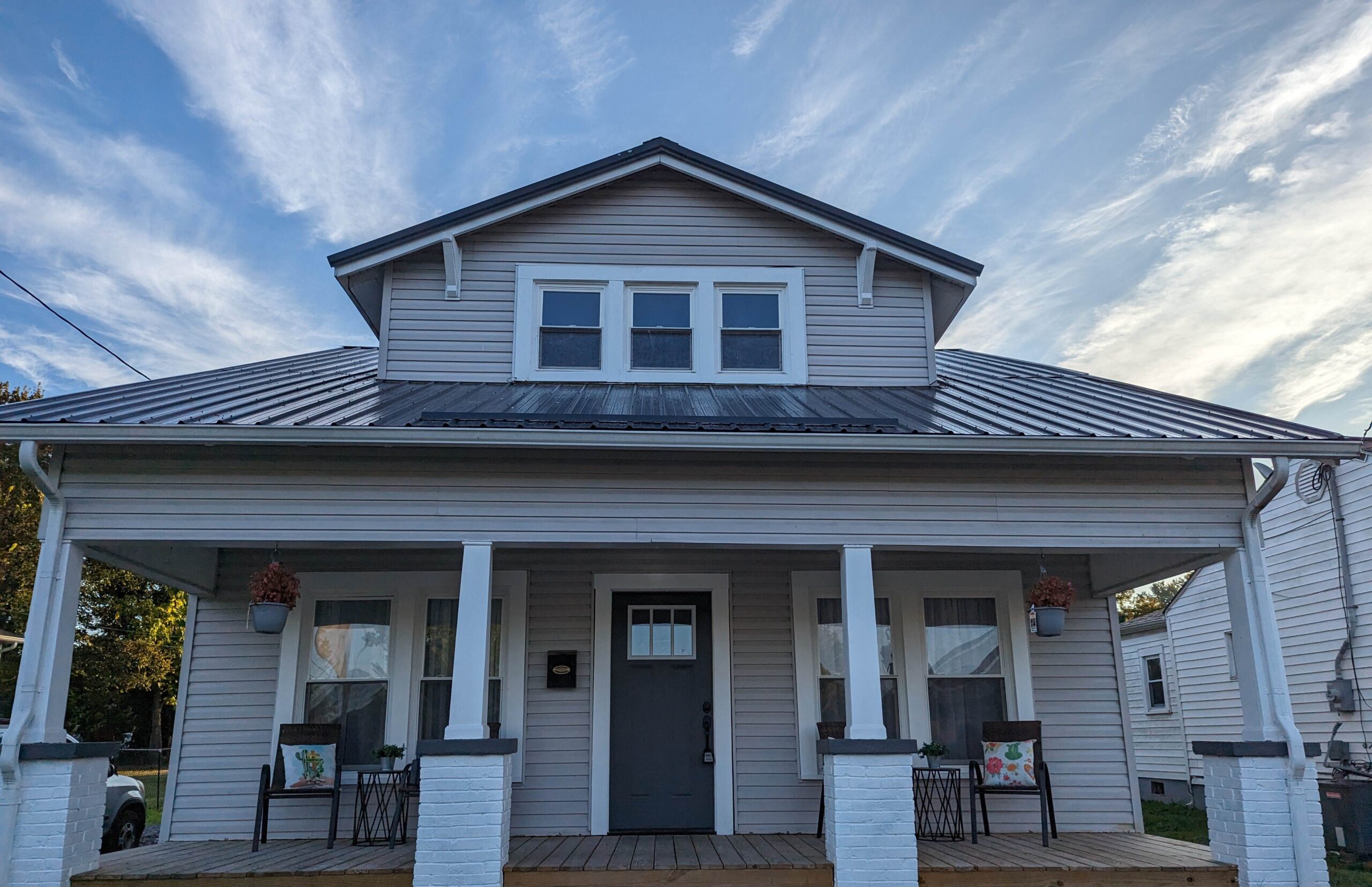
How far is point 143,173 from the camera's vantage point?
50.1ft

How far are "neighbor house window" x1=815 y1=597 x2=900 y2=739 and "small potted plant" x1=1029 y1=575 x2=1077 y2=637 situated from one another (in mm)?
1287

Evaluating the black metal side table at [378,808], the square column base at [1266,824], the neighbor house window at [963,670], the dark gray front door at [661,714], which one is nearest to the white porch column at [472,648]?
the black metal side table at [378,808]

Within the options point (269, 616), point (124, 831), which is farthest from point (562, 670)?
point (124, 831)

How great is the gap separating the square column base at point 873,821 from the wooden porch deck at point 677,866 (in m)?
0.18

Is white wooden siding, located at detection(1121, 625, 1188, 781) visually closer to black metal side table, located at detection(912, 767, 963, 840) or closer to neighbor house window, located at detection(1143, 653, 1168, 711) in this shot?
neighbor house window, located at detection(1143, 653, 1168, 711)

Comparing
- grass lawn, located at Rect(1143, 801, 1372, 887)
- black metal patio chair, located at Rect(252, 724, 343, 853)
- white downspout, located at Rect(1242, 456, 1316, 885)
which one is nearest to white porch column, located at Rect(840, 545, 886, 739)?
white downspout, located at Rect(1242, 456, 1316, 885)

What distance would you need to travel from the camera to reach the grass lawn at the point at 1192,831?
800cm

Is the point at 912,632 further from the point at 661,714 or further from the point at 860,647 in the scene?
the point at 661,714

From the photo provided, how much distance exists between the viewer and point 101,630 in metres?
23.6

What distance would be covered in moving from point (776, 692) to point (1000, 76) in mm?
7988

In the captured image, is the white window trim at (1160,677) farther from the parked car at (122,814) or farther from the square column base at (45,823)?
the square column base at (45,823)

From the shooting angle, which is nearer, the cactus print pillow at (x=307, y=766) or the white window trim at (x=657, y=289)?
the cactus print pillow at (x=307, y=766)

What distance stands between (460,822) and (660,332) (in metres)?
4.27

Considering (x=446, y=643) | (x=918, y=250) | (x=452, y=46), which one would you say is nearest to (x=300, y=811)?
(x=446, y=643)
